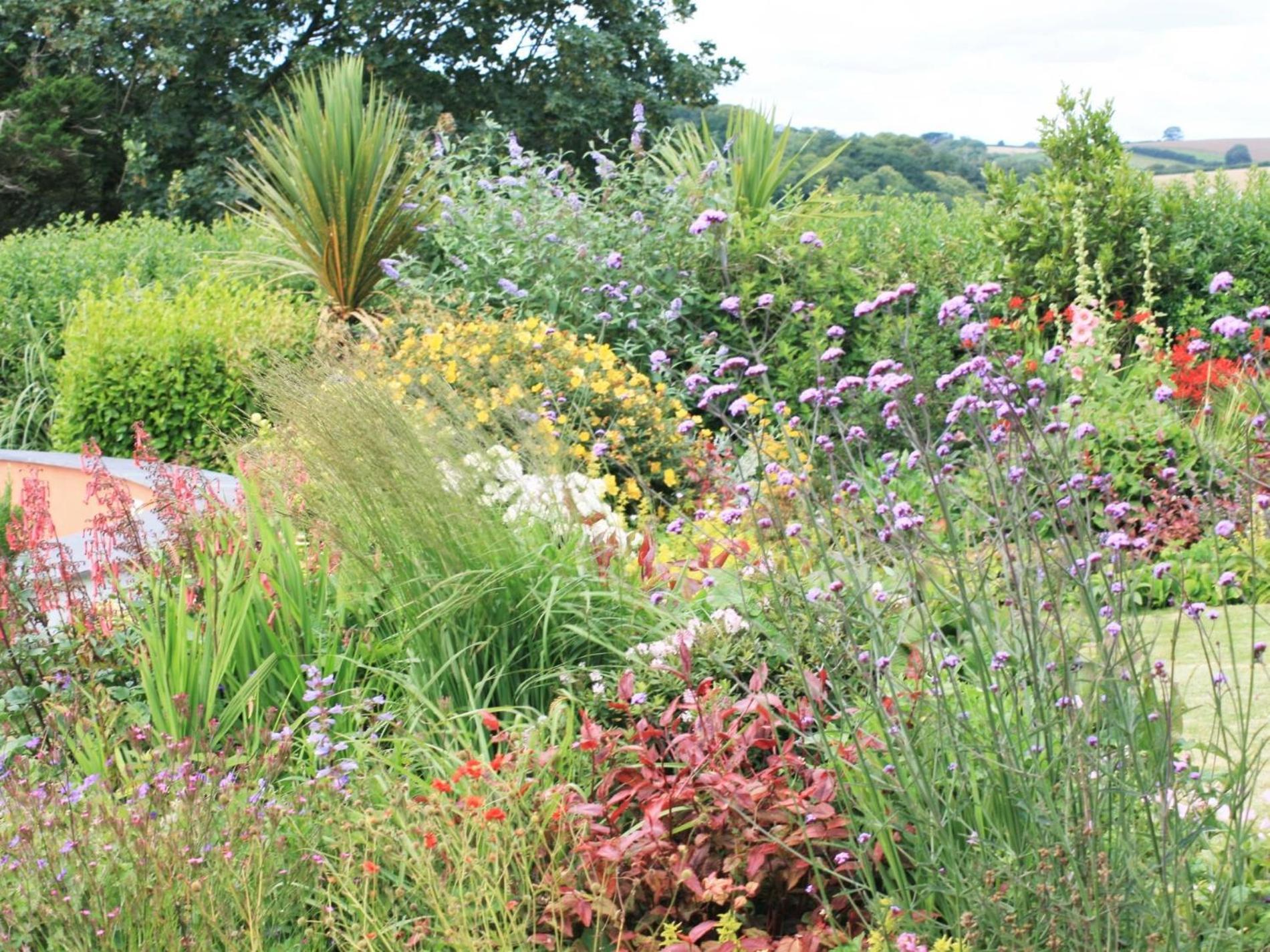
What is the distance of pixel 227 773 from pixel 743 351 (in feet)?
16.9

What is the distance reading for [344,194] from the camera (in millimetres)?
8477

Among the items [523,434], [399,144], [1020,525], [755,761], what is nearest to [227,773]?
[755,761]

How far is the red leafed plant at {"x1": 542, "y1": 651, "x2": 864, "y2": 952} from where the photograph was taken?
2.40 metres

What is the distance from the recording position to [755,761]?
3057mm

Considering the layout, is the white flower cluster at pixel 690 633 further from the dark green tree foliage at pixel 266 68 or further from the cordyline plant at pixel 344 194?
the dark green tree foliage at pixel 266 68

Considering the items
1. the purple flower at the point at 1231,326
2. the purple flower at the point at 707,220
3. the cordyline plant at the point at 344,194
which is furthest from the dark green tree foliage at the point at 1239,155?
the purple flower at the point at 1231,326

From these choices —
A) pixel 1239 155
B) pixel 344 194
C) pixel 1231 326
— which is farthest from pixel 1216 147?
pixel 1231 326

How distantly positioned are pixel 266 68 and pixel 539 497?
63.2 feet

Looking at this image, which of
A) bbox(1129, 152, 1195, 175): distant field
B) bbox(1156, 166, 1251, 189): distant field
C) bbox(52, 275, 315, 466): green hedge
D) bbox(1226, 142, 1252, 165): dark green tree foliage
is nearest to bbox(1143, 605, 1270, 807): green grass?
bbox(52, 275, 315, 466): green hedge

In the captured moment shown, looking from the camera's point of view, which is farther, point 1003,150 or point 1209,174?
point 1003,150

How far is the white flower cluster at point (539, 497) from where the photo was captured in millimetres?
3861

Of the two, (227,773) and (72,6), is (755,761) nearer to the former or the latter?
(227,773)

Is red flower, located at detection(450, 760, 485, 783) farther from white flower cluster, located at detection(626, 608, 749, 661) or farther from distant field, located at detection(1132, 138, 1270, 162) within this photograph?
distant field, located at detection(1132, 138, 1270, 162)

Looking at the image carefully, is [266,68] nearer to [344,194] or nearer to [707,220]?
[344,194]
